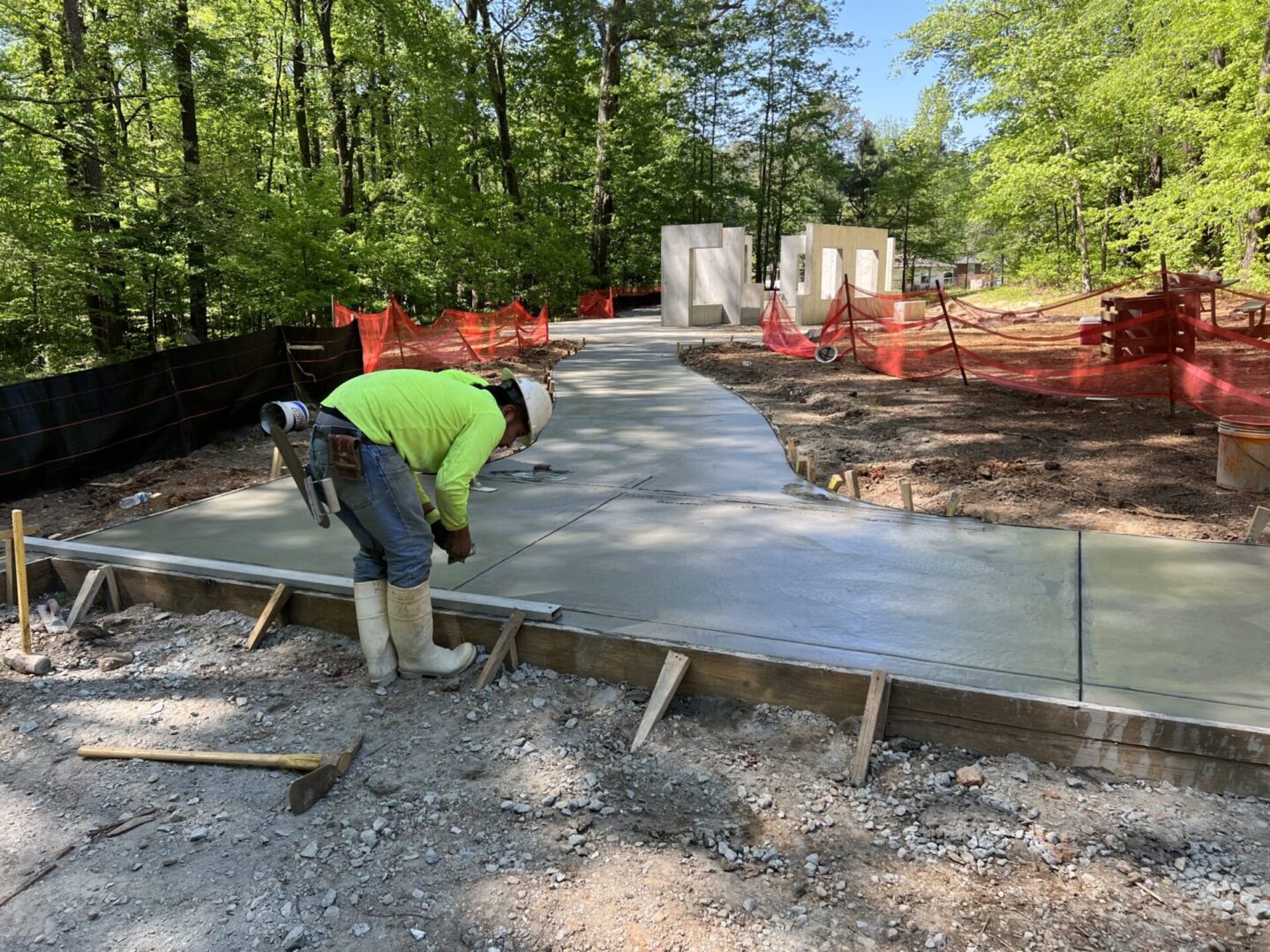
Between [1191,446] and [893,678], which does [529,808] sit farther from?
[1191,446]

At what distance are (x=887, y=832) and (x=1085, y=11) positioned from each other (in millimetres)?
29704

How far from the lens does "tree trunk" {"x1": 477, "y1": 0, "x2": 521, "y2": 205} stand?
29.4 m

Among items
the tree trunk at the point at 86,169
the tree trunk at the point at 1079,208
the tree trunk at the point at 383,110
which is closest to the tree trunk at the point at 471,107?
the tree trunk at the point at 383,110

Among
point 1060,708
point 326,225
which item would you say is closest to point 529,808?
point 1060,708

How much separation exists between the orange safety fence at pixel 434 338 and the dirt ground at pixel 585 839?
979 centimetres

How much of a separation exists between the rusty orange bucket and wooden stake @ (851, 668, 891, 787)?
4806 millimetres

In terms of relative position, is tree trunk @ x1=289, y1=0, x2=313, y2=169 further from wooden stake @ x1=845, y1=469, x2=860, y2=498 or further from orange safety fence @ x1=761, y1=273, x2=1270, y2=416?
wooden stake @ x1=845, y1=469, x2=860, y2=498

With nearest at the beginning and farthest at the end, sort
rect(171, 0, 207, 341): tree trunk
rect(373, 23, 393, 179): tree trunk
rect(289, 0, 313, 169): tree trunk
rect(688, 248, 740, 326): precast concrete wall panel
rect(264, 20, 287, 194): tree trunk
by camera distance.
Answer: rect(171, 0, 207, 341): tree trunk → rect(264, 20, 287, 194): tree trunk → rect(289, 0, 313, 169): tree trunk → rect(373, 23, 393, 179): tree trunk → rect(688, 248, 740, 326): precast concrete wall panel

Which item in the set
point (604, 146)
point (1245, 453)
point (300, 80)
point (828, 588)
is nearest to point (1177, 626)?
point (828, 588)

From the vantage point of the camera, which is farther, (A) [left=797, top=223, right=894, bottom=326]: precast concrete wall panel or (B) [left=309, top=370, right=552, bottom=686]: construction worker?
(A) [left=797, top=223, right=894, bottom=326]: precast concrete wall panel

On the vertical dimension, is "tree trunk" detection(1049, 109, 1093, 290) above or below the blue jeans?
above

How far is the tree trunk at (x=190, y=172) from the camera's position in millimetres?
11188

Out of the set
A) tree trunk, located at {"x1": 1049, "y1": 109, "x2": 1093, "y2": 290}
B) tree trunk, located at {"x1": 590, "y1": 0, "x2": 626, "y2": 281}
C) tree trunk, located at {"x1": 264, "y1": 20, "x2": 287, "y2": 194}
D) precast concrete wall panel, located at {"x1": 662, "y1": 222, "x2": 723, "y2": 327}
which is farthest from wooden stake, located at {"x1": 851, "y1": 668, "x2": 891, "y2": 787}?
tree trunk, located at {"x1": 590, "y1": 0, "x2": 626, "y2": 281}

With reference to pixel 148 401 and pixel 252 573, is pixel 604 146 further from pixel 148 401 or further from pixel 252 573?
pixel 252 573
